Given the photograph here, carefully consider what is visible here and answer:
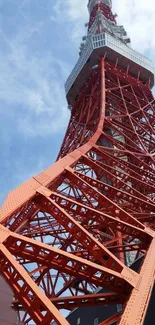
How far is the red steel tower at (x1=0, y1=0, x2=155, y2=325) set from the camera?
5.60m

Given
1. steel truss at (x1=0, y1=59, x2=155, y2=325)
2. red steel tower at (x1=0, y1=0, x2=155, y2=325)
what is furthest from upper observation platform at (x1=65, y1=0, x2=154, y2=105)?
steel truss at (x1=0, y1=59, x2=155, y2=325)

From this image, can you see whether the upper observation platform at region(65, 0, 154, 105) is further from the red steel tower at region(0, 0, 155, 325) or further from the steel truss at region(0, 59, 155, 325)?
the steel truss at region(0, 59, 155, 325)

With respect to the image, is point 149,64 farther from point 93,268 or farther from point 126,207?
point 93,268

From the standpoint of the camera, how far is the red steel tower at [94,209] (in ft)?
18.4

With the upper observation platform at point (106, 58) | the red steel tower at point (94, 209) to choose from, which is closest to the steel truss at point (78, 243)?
the red steel tower at point (94, 209)

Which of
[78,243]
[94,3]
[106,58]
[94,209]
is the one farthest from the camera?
[94,3]

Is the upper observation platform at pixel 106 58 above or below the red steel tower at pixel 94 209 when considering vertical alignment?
above

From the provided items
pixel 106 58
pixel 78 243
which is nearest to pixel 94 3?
pixel 106 58

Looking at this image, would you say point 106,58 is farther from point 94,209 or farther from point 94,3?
point 94,209

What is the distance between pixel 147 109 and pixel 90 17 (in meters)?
13.9

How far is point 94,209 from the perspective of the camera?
26.6 ft

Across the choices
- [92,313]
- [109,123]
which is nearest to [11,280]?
[92,313]

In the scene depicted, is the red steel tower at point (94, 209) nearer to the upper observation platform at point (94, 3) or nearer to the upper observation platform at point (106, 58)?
the upper observation platform at point (106, 58)

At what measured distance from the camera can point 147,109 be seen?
74.4 feet
